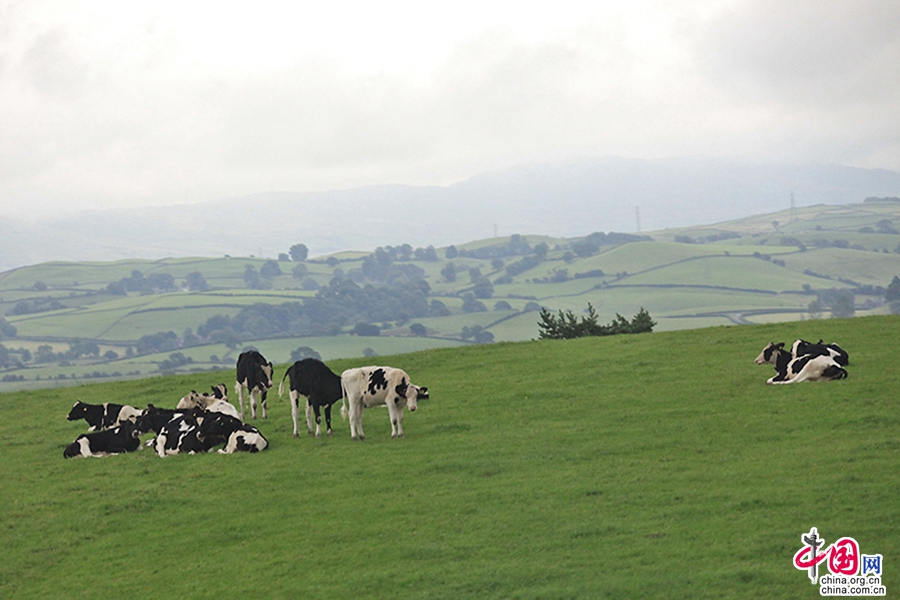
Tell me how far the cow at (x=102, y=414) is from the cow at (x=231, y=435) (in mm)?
4329

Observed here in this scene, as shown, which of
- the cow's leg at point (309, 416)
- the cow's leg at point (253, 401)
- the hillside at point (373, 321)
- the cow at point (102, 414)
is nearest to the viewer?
the cow's leg at point (309, 416)

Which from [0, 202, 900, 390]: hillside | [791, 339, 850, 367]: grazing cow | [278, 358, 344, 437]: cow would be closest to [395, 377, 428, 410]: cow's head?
[278, 358, 344, 437]: cow

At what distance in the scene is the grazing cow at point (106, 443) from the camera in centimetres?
2059

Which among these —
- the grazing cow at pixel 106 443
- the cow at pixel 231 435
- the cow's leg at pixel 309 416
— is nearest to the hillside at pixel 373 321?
the grazing cow at pixel 106 443

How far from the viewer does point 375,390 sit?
1988 cm

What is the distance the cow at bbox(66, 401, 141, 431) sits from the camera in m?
23.6

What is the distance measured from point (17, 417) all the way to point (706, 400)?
1973 centimetres

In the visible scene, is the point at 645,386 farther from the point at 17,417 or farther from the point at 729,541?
the point at 17,417

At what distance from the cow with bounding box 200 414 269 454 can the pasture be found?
435 millimetres

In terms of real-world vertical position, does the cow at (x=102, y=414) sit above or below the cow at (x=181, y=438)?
above

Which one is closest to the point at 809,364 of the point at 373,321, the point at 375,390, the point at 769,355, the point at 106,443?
the point at 769,355

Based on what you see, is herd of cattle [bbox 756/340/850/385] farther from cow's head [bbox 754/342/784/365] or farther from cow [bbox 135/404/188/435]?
cow [bbox 135/404/188/435]

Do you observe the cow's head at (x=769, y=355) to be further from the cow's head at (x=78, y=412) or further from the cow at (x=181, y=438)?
the cow's head at (x=78, y=412)

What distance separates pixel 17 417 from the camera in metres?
27.0
